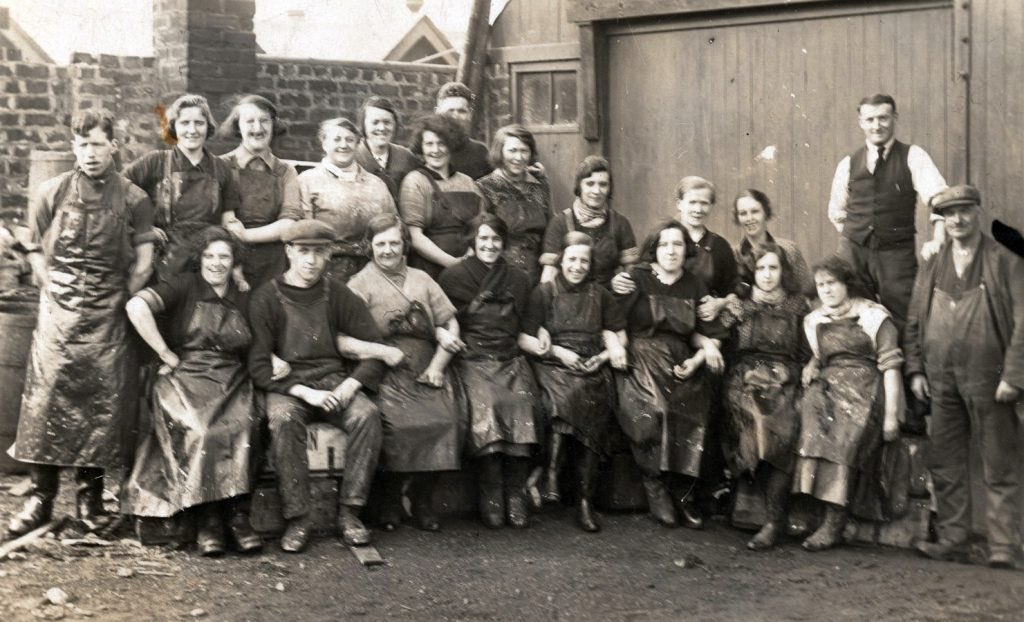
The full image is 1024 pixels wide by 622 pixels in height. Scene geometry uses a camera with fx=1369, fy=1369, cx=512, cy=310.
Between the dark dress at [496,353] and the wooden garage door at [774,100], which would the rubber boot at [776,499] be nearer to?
the dark dress at [496,353]

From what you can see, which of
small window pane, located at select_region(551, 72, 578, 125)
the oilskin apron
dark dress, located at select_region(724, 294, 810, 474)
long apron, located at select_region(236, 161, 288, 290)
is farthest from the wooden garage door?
long apron, located at select_region(236, 161, 288, 290)

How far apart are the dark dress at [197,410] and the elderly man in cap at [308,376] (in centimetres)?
13

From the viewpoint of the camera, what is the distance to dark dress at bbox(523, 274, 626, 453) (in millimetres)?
7457

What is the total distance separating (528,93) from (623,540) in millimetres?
5009

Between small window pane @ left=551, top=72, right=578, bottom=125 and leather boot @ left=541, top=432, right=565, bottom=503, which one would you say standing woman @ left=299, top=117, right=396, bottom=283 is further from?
small window pane @ left=551, top=72, right=578, bottom=125

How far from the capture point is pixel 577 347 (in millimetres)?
7598

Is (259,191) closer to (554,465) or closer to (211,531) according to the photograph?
(211,531)

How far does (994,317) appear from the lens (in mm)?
6781

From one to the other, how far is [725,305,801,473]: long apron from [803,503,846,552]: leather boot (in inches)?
12.6

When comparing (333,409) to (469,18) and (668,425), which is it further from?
(469,18)

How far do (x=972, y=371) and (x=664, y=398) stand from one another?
1.62m

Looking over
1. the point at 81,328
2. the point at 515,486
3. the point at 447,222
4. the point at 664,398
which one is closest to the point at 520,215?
the point at 447,222

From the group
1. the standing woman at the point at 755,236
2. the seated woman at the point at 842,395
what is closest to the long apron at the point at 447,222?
the standing woman at the point at 755,236

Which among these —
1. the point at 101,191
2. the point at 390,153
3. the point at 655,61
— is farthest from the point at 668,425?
the point at 655,61
